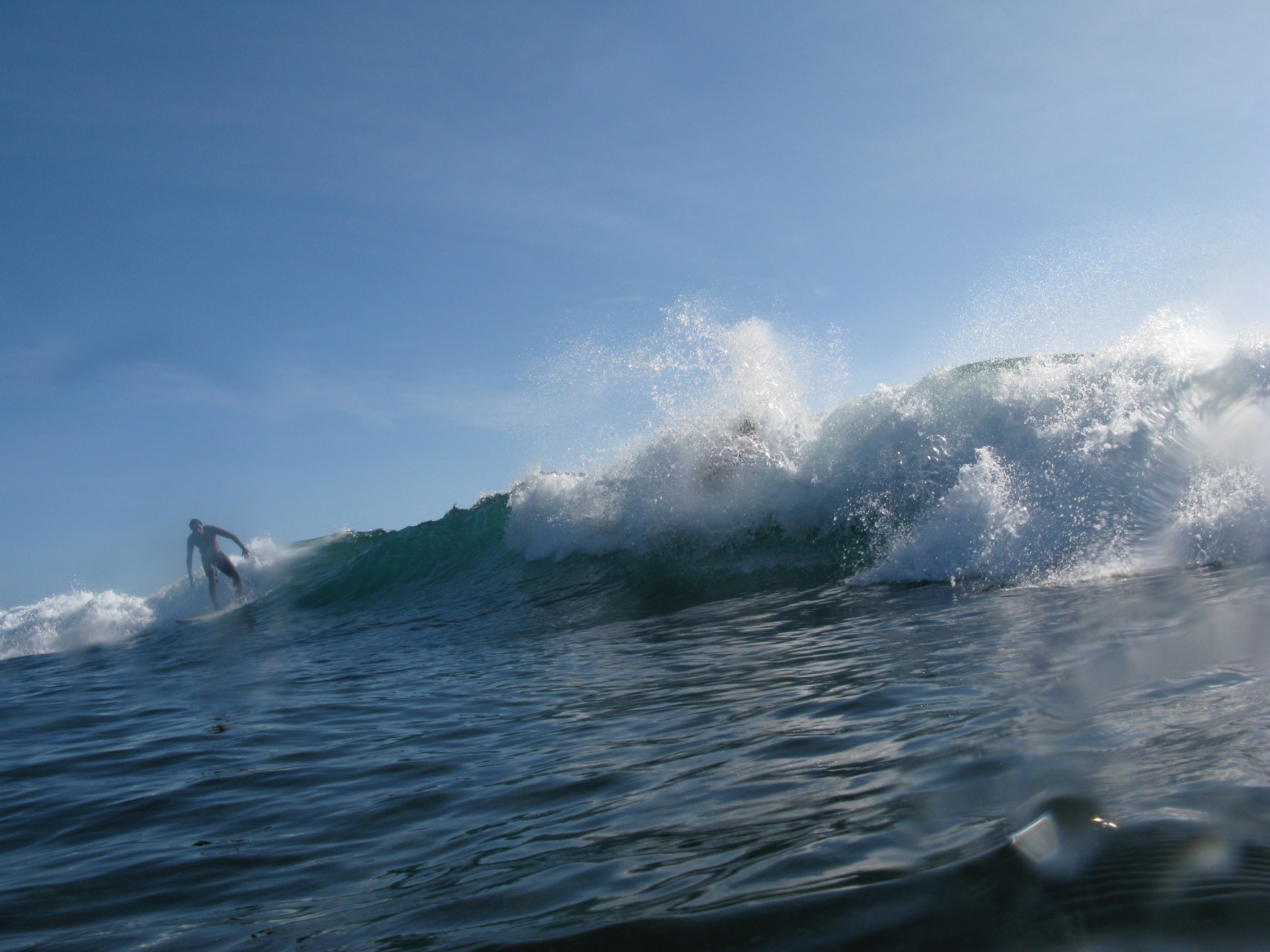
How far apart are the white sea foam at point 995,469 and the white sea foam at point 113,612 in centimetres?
854

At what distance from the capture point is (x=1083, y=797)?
2.05m

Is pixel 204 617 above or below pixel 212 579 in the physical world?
below

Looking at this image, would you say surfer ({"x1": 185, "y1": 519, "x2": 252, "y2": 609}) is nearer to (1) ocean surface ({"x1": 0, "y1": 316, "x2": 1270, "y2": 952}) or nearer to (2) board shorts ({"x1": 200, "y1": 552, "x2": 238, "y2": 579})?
(2) board shorts ({"x1": 200, "y1": 552, "x2": 238, "y2": 579})

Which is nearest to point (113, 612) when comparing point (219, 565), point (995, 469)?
point (219, 565)

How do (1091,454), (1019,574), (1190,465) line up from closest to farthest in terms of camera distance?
(1019,574) < (1190,465) < (1091,454)

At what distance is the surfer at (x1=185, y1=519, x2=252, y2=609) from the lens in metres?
15.2

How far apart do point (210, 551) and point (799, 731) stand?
15.3m

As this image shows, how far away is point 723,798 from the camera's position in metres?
2.57

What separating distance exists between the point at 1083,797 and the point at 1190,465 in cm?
632

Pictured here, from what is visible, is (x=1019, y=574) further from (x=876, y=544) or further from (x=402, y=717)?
(x=402, y=717)

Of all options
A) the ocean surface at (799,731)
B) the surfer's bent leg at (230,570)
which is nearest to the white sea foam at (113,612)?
the surfer's bent leg at (230,570)

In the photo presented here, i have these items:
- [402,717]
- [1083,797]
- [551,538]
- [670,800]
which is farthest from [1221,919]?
[551,538]

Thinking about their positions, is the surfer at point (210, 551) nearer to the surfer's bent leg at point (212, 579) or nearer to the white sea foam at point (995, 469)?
the surfer's bent leg at point (212, 579)

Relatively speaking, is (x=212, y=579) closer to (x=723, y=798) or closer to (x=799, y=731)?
(x=799, y=731)
